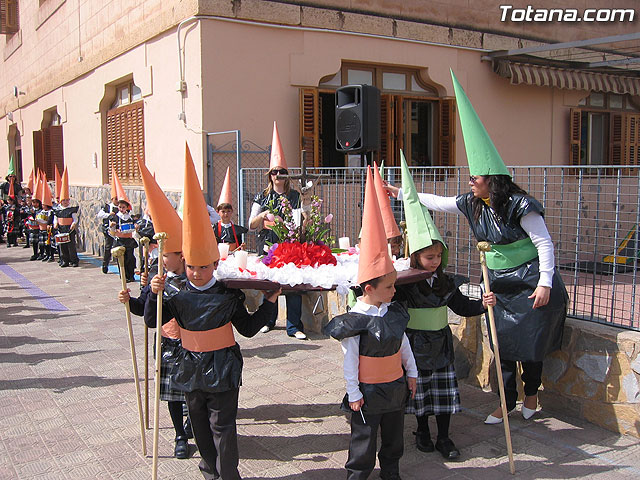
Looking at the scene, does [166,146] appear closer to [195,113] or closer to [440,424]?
[195,113]

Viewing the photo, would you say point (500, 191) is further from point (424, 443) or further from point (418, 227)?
point (424, 443)

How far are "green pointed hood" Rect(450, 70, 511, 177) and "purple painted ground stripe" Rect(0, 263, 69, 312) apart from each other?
6.60 m

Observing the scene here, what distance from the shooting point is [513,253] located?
4297 millimetres

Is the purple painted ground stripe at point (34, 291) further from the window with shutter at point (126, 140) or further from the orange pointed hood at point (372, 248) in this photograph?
the orange pointed hood at point (372, 248)

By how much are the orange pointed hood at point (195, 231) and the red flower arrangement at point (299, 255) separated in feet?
2.44

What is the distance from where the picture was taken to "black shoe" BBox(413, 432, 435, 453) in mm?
4145

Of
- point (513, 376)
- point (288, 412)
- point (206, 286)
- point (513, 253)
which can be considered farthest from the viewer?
point (288, 412)

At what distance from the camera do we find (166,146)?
10.9 meters

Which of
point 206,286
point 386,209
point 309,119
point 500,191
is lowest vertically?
point 206,286

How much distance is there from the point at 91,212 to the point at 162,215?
465 inches

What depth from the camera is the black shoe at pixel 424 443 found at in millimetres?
4145

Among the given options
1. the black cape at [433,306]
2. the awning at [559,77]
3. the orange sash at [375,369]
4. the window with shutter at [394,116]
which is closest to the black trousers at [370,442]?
the orange sash at [375,369]

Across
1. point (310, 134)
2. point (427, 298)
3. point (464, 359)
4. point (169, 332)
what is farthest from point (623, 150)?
point (169, 332)

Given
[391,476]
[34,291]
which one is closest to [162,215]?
[391,476]
